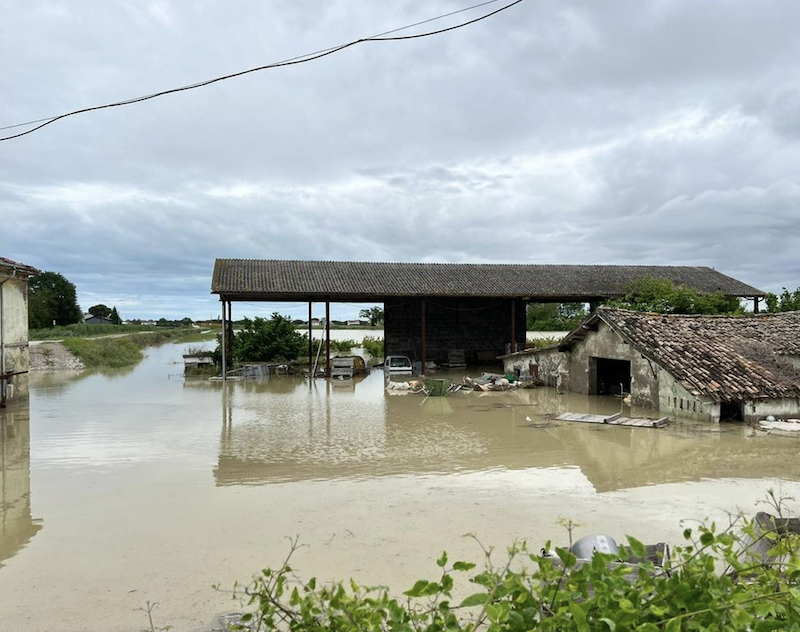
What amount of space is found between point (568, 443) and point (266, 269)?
62.1 feet

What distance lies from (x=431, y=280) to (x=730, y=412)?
15.3 meters

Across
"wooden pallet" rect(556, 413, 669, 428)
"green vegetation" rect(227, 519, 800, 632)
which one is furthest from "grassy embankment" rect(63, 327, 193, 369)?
"green vegetation" rect(227, 519, 800, 632)

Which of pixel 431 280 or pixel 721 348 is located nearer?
pixel 721 348

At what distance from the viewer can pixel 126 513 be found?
7.35m

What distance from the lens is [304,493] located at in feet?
26.7

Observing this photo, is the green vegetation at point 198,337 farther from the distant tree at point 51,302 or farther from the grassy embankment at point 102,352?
the grassy embankment at point 102,352

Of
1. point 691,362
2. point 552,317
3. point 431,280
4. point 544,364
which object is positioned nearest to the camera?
point 691,362

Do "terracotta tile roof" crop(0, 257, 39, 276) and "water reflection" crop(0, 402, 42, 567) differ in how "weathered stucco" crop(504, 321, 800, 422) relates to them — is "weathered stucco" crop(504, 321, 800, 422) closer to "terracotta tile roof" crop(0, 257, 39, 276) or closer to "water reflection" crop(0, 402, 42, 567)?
"water reflection" crop(0, 402, 42, 567)

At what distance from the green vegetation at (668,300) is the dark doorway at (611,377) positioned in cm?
617

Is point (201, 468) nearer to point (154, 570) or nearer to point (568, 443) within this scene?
point (154, 570)

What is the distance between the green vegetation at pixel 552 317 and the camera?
5653 centimetres

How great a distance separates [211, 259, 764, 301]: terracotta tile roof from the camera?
24906 mm

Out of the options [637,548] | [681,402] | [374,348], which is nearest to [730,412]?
[681,402]

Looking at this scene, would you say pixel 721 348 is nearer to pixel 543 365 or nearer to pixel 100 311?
pixel 543 365
